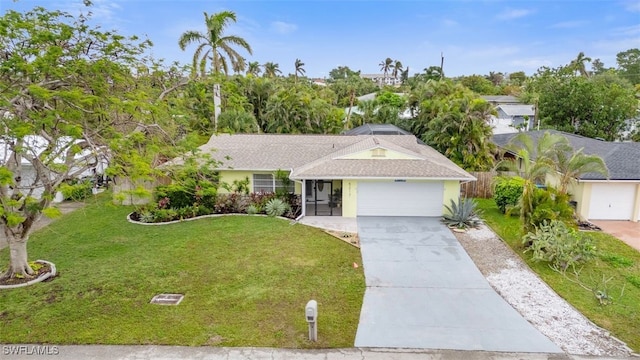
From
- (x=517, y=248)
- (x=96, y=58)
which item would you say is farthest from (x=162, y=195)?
(x=517, y=248)

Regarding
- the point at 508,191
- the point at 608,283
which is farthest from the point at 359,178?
the point at 608,283

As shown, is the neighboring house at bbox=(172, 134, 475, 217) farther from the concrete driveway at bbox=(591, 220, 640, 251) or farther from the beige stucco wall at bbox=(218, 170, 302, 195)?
the concrete driveway at bbox=(591, 220, 640, 251)

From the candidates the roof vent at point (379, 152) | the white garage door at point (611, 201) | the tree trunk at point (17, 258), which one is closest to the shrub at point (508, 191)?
the white garage door at point (611, 201)

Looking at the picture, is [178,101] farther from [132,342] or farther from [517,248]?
[517,248]

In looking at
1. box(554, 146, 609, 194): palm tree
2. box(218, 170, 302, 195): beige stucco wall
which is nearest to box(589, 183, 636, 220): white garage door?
box(554, 146, 609, 194): palm tree

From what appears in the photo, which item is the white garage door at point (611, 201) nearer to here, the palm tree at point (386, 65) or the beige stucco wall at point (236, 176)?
the beige stucco wall at point (236, 176)

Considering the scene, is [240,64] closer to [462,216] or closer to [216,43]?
[216,43]
